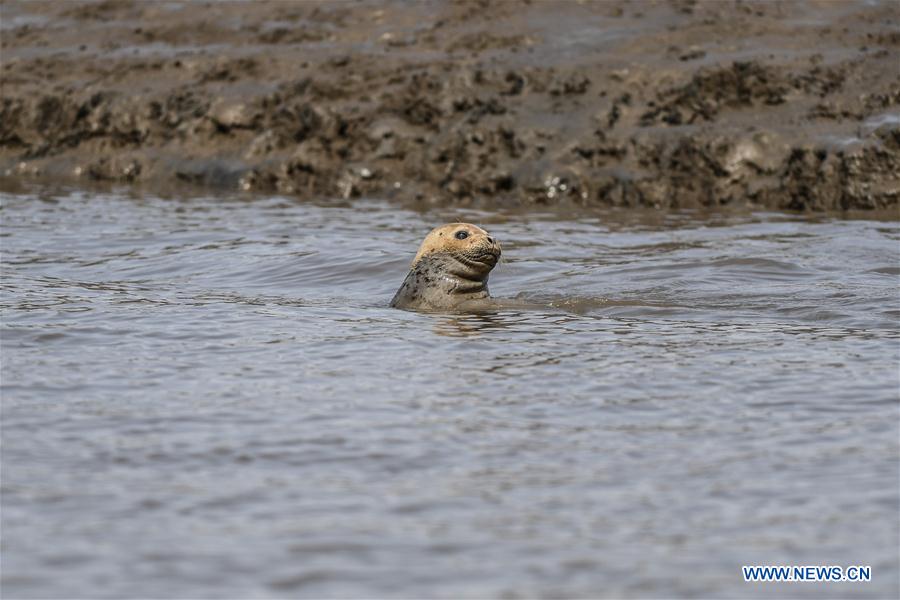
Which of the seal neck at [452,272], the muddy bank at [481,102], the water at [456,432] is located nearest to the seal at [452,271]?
the seal neck at [452,272]

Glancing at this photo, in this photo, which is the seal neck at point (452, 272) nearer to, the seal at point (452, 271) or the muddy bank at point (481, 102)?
the seal at point (452, 271)

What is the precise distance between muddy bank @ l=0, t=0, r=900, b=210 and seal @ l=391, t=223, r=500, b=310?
6167 millimetres

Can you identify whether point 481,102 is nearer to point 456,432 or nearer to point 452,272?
point 452,272

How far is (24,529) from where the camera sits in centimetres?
521

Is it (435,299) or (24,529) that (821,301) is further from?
(24,529)

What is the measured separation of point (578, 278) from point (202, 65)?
10.7m

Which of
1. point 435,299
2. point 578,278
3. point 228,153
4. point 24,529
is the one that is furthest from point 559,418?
point 228,153

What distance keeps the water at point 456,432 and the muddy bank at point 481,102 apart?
4360 millimetres

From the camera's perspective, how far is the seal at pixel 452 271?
10.1 m

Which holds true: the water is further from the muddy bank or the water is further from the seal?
the muddy bank

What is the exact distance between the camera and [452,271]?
10188 mm

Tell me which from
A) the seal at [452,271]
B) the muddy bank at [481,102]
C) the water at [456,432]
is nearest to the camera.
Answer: the water at [456,432]

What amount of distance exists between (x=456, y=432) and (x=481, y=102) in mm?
11809

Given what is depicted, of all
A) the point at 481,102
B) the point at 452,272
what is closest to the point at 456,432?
the point at 452,272
